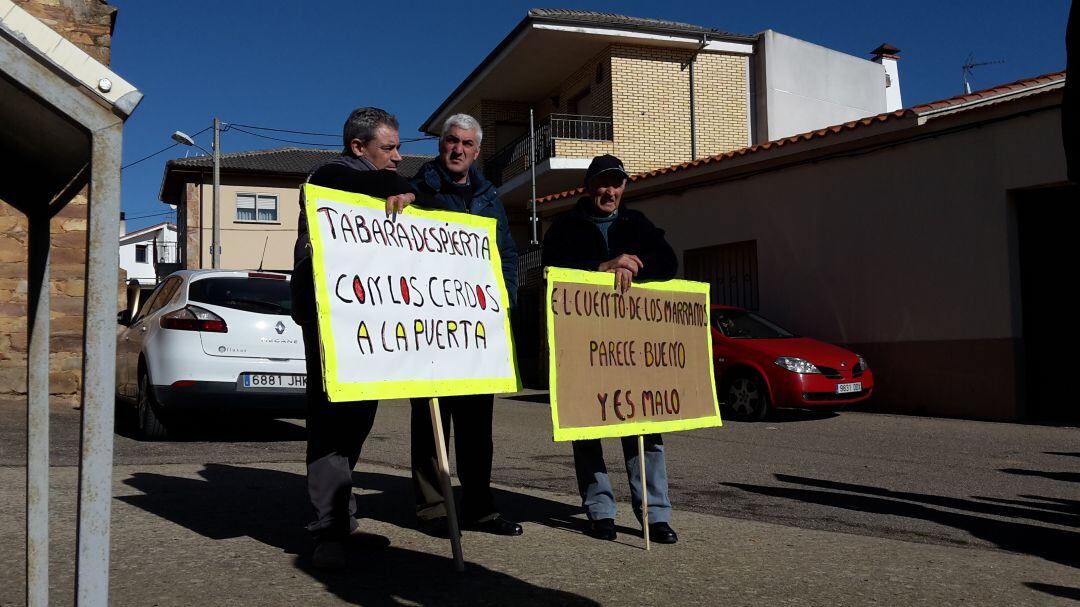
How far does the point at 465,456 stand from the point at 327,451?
2.58 feet

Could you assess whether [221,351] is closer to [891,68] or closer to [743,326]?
[743,326]

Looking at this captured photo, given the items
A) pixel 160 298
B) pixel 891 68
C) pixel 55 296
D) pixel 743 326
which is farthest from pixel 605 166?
pixel 891 68

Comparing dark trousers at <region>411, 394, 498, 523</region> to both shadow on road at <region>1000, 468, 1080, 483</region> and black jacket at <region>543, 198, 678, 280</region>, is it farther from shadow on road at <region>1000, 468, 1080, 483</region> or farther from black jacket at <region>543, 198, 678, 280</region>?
shadow on road at <region>1000, 468, 1080, 483</region>

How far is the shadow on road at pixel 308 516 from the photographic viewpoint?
3.49 meters

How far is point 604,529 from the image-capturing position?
4.57 meters

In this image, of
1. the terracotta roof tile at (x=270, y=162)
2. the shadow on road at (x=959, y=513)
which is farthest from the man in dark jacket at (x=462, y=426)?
the terracotta roof tile at (x=270, y=162)

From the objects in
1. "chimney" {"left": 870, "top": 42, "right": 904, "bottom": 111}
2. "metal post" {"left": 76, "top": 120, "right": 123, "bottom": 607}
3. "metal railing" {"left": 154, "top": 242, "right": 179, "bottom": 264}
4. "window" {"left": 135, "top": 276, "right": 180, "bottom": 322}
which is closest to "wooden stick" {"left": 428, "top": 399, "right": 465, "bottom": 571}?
"metal post" {"left": 76, "top": 120, "right": 123, "bottom": 607}

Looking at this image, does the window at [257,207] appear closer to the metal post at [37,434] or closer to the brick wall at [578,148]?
the brick wall at [578,148]

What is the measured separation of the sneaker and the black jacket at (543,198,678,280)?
172 centimetres

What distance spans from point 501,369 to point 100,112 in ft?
7.49

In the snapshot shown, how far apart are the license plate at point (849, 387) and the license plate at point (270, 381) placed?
693 cm

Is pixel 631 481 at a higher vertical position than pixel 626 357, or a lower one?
lower

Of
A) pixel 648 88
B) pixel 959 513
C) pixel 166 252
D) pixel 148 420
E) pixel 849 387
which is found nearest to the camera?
pixel 959 513

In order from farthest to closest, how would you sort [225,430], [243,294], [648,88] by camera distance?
[648,88] → [225,430] → [243,294]
